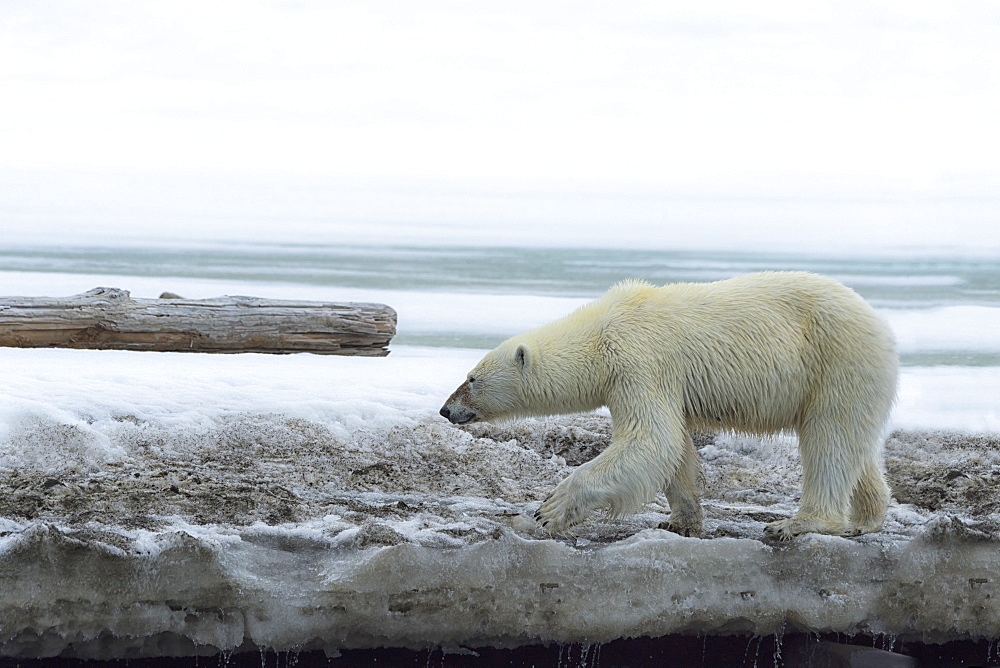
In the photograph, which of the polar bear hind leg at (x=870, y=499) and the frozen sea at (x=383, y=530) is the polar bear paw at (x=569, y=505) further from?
the polar bear hind leg at (x=870, y=499)

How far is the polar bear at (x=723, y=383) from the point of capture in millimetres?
4418

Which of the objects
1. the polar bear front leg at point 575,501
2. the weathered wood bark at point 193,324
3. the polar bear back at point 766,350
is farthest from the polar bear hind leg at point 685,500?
the weathered wood bark at point 193,324

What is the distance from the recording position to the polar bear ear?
4684 mm

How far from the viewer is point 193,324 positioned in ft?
20.8

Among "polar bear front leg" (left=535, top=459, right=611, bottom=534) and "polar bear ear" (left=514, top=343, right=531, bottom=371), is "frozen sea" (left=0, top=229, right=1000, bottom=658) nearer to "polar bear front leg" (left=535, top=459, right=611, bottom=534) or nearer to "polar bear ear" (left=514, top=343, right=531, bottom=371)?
"polar bear front leg" (left=535, top=459, right=611, bottom=534)

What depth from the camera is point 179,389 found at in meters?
6.56

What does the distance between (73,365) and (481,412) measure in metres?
3.89

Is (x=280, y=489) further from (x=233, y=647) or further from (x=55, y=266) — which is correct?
(x=55, y=266)

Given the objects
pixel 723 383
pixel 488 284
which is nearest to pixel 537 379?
pixel 723 383

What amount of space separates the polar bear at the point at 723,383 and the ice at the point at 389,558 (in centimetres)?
20

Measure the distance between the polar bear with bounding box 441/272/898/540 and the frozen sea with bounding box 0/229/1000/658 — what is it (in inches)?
8.5

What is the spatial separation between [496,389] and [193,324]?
2.41m

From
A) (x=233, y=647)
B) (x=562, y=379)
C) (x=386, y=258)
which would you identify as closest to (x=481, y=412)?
(x=562, y=379)

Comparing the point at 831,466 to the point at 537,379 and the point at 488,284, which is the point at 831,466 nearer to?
the point at 537,379
